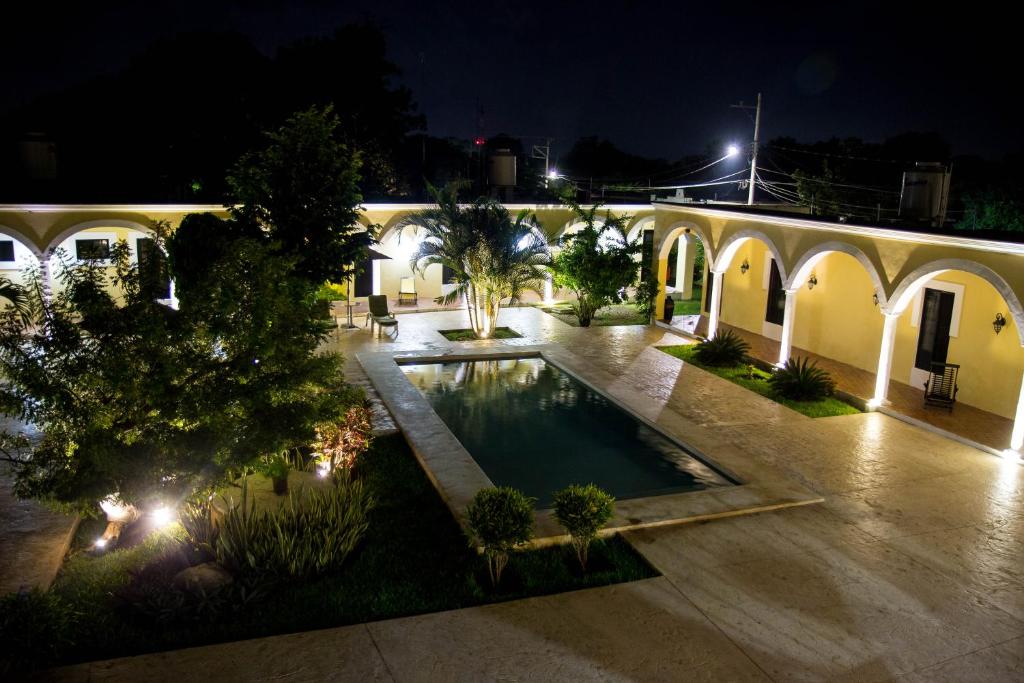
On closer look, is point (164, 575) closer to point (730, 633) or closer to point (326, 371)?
point (326, 371)

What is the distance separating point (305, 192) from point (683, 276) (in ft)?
48.0

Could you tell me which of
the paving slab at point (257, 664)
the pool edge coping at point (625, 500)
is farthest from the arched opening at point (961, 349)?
the paving slab at point (257, 664)

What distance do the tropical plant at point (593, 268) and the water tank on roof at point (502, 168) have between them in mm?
4312

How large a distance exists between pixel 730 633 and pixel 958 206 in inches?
1376

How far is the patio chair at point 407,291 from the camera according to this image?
71.0 ft

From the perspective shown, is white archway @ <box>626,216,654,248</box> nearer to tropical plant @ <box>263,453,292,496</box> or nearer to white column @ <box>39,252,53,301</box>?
white column @ <box>39,252,53,301</box>

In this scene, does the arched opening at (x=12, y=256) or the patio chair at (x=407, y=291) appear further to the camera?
the patio chair at (x=407, y=291)

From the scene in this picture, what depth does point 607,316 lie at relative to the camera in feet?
69.1

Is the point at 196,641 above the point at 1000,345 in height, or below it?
below

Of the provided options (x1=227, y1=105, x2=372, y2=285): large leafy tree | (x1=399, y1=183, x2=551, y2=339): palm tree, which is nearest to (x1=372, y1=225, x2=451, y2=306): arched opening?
(x1=399, y1=183, x2=551, y2=339): palm tree

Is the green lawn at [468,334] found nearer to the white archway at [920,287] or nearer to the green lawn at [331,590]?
the white archway at [920,287]

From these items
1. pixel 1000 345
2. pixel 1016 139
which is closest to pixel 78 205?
pixel 1000 345

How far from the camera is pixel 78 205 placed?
17.3 metres

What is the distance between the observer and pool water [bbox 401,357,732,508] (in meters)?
10.2
